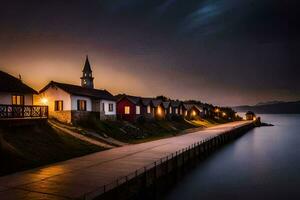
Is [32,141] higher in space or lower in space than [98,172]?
higher

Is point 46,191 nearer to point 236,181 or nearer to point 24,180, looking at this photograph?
point 24,180

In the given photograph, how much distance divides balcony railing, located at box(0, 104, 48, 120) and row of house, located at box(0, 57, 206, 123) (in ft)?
0.82

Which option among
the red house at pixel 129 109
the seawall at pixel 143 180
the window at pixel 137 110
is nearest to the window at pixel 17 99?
the seawall at pixel 143 180

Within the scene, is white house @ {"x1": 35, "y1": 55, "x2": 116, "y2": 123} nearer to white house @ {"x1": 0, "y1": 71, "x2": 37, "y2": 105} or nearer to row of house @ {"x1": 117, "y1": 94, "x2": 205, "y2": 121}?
white house @ {"x1": 0, "y1": 71, "x2": 37, "y2": 105}

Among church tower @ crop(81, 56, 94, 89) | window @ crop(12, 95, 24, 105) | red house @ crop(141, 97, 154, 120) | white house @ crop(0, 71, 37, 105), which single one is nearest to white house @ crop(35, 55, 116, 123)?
white house @ crop(0, 71, 37, 105)

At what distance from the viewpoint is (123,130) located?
5081cm

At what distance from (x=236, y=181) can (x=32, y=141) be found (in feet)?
71.7

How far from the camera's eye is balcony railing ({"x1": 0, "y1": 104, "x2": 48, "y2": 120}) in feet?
98.2

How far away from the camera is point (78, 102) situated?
4919 cm

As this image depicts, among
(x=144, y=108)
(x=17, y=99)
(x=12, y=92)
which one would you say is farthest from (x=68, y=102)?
(x=144, y=108)

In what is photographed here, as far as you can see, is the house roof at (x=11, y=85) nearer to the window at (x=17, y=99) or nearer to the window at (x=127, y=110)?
the window at (x=17, y=99)

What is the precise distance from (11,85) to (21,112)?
197 inches

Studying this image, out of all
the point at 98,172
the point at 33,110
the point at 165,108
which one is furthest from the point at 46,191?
the point at 165,108

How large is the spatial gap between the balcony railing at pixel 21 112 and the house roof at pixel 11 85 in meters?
3.16
